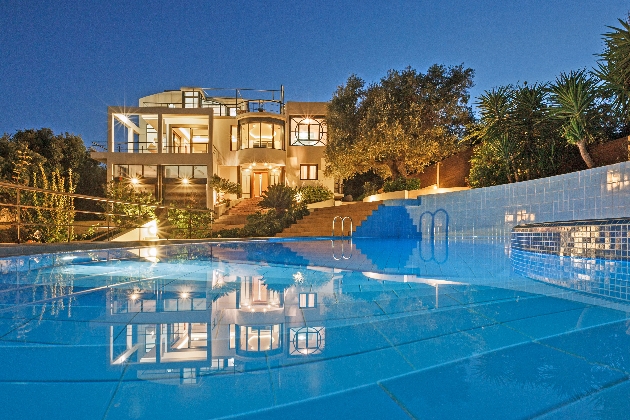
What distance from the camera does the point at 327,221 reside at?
18.2 m

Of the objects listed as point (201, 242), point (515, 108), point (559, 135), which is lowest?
point (201, 242)

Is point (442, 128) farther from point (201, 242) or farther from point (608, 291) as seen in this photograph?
point (608, 291)

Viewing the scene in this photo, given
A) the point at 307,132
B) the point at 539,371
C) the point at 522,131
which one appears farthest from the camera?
the point at 307,132

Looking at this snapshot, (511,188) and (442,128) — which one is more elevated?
(442,128)

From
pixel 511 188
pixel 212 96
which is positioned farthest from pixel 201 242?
pixel 212 96

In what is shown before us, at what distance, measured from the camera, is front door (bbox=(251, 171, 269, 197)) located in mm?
27391

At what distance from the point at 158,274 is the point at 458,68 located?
1798 cm

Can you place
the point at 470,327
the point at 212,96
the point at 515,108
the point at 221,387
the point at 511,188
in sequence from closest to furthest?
the point at 221,387 < the point at 470,327 < the point at 511,188 < the point at 515,108 < the point at 212,96

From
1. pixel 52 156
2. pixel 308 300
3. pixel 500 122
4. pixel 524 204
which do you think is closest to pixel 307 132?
pixel 500 122

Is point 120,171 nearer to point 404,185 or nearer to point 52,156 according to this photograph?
point 52,156

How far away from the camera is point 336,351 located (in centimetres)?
223

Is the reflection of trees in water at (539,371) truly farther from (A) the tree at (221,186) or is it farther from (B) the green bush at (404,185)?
(A) the tree at (221,186)

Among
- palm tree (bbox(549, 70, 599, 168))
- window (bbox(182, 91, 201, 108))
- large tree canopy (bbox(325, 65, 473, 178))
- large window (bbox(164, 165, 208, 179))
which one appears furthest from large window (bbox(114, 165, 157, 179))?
palm tree (bbox(549, 70, 599, 168))

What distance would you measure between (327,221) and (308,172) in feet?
29.3
